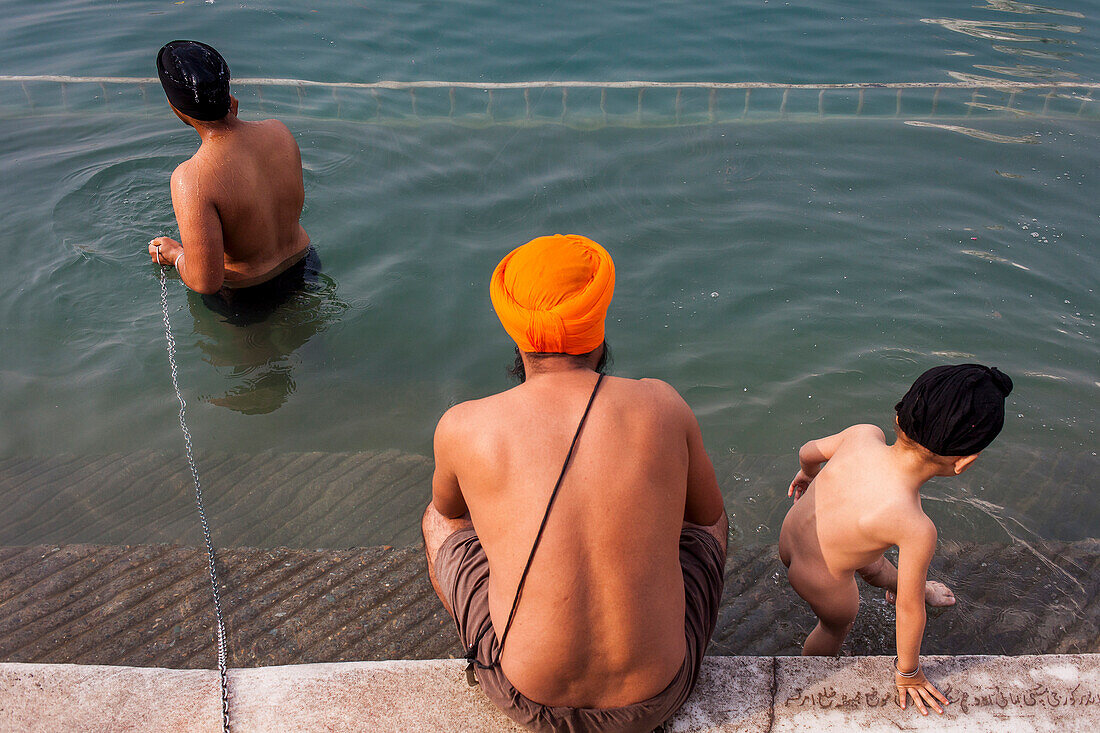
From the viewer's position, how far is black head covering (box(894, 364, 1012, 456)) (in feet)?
7.52

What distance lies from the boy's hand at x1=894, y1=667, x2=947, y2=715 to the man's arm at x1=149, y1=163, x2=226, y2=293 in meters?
3.65

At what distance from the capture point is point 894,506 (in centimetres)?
249

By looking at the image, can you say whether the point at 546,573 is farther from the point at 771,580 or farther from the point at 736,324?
the point at 736,324

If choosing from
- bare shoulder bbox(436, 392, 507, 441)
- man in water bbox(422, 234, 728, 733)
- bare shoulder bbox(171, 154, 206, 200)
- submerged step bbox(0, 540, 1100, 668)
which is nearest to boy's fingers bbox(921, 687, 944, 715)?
submerged step bbox(0, 540, 1100, 668)

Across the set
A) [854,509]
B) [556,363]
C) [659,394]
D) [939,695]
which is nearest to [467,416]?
[556,363]

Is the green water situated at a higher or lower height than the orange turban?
lower

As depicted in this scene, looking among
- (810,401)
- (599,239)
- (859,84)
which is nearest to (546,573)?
(810,401)

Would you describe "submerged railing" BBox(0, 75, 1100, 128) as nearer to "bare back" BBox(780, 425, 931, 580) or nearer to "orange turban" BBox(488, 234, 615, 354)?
"bare back" BBox(780, 425, 931, 580)

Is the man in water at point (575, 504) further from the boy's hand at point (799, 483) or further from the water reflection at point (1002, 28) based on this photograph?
the water reflection at point (1002, 28)

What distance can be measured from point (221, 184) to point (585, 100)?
507 cm

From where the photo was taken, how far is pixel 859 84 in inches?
336

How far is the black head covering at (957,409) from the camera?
229 centimetres

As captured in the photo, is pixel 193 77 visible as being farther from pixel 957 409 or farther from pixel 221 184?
pixel 957 409

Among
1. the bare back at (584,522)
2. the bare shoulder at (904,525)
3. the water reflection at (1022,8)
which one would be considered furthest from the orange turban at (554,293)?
the water reflection at (1022,8)
